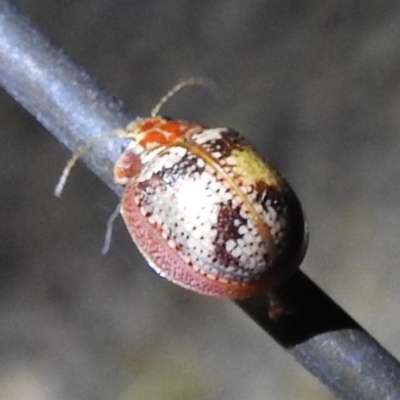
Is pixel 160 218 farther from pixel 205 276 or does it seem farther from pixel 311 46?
pixel 311 46

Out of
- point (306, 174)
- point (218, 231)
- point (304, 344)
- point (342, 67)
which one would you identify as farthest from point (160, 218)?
point (342, 67)

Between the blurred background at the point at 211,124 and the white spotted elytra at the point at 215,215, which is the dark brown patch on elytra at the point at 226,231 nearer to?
the white spotted elytra at the point at 215,215

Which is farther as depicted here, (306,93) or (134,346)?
(306,93)

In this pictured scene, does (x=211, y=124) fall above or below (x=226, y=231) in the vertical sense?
below

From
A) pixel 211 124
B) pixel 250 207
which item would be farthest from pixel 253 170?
pixel 211 124

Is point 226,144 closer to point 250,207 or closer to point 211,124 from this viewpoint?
point 250,207
